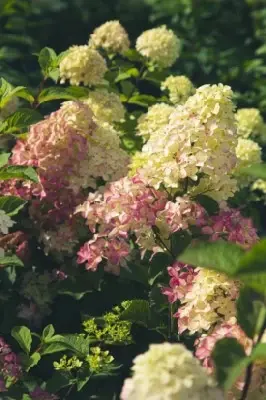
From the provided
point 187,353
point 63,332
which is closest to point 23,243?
point 63,332

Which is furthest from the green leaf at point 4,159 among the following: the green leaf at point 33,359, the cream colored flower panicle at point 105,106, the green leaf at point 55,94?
the cream colored flower panicle at point 105,106

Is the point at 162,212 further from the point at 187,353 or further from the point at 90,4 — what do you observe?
the point at 90,4

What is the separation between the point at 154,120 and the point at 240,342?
1.32 m

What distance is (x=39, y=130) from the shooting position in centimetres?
255

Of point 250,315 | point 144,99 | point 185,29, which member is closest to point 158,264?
point 250,315

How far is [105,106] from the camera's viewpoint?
2.99m

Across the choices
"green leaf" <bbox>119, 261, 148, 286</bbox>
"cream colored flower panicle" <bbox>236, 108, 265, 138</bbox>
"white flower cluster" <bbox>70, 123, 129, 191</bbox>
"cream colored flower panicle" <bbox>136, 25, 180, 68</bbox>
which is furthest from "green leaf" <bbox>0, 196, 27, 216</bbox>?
"cream colored flower panicle" <bbox>236, 108, 265, 138</bbox>

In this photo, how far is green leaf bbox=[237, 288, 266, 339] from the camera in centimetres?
156

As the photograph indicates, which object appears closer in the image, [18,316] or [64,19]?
[18,316]

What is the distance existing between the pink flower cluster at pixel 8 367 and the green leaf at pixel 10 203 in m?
0.34

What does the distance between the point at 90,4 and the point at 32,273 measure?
144 inches

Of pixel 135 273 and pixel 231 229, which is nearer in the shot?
pixel 231 229

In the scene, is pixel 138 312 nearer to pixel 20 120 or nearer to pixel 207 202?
pixel 207 202

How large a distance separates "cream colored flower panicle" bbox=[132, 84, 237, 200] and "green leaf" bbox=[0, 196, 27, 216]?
0.36 metres
